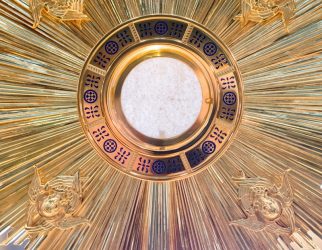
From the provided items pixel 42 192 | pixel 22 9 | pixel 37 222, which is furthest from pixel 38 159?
pixel 22 9

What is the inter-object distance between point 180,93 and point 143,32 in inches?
12.8

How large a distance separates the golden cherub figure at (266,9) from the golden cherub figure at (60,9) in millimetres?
687

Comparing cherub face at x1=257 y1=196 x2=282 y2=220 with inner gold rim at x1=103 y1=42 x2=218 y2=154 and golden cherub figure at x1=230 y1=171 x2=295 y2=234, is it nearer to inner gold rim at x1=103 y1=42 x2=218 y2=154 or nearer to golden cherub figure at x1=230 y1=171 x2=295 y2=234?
golden cherub figure at x1=230 y1=171 x2=295 y2=234

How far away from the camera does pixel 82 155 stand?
4.92 feet

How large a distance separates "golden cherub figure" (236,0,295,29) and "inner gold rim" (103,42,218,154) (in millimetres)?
285

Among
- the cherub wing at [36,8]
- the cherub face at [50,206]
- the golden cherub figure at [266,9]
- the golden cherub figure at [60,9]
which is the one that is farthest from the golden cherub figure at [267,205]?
the cherub wing at [36,8]

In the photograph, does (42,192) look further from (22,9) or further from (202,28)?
(202,28)

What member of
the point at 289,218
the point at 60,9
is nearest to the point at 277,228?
the point at 289,218

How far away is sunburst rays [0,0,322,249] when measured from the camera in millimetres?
1409

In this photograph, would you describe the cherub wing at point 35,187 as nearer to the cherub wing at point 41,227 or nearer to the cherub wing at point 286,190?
the cherub wing at point 41,227

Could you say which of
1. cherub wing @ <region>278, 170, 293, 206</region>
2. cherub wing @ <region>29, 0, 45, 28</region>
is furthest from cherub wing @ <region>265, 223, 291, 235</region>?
cherub wing @ <region>29, 0, 45, 28</region>

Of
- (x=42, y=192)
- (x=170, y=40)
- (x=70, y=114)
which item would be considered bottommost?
(x=42, y=192)

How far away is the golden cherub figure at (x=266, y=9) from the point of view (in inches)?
54.2

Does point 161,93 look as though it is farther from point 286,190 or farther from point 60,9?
point 286,190
